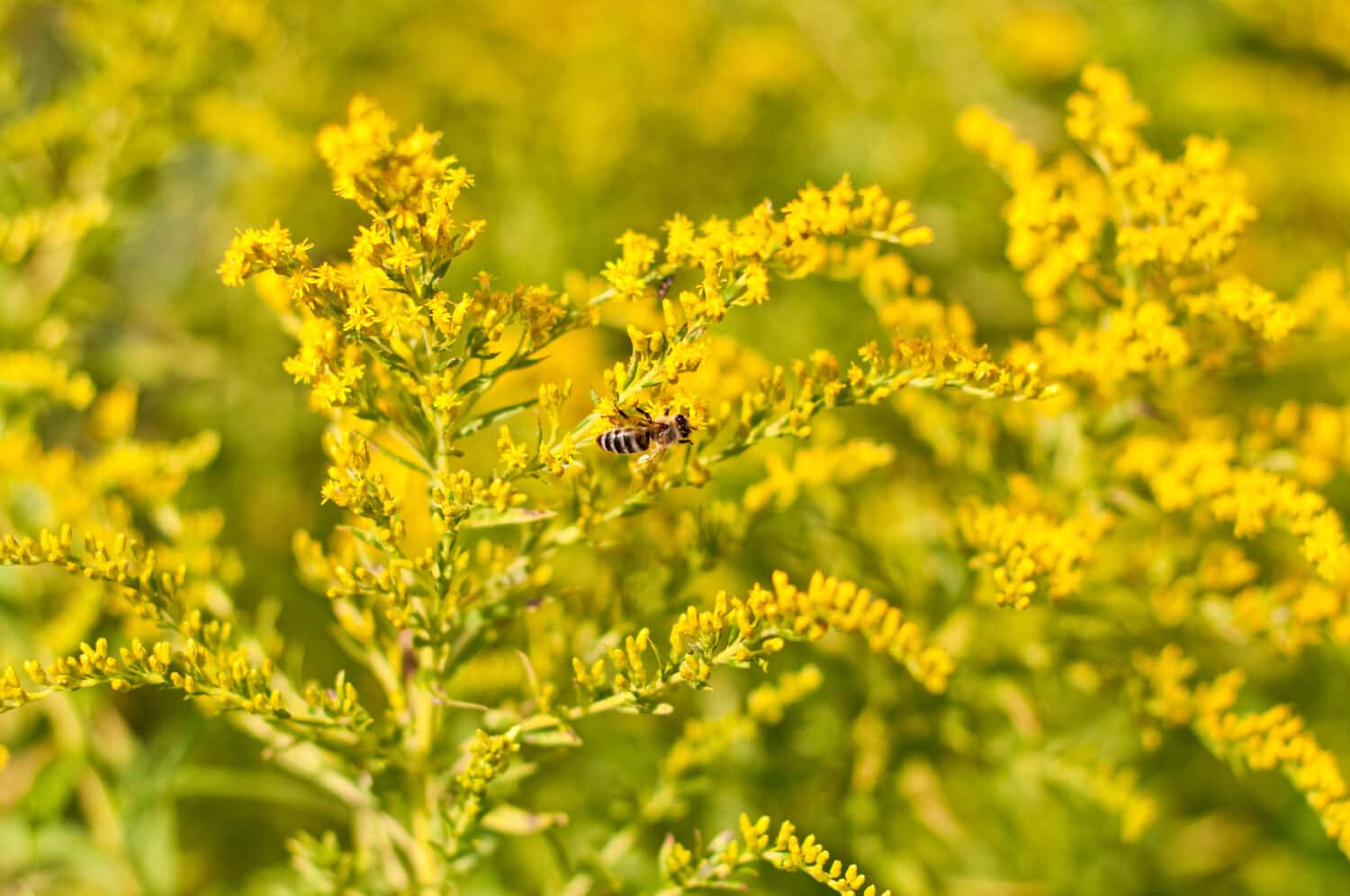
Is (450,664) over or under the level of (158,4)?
under

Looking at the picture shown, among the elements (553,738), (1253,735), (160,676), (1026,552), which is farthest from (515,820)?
(1253,735)

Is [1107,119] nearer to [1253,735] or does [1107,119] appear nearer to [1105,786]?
[1253,735]

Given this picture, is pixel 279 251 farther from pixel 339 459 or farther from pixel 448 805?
pixel 448 805

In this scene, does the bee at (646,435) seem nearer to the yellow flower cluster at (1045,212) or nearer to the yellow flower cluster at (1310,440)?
the yellow flower cluster at (1045,212)

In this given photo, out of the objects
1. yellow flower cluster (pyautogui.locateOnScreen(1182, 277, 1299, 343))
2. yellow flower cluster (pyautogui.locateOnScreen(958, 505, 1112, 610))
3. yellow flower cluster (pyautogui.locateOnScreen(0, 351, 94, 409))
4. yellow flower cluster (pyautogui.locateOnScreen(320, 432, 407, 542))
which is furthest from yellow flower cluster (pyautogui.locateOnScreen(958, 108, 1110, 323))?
yellow flower cluster (pyautogui.locateOnScreen(0, 351, 94, 409))

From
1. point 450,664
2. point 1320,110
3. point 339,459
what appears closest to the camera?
point 339,459

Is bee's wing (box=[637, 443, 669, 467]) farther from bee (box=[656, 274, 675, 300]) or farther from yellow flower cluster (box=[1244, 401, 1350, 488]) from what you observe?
yellow flower cluster (box=[1244, 401, 1350, 488])

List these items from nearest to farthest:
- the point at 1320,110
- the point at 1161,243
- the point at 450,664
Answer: the point at 450,664, the point at 1161,243, the point at 1320,110

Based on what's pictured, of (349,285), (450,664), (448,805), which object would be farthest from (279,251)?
(448,805)
